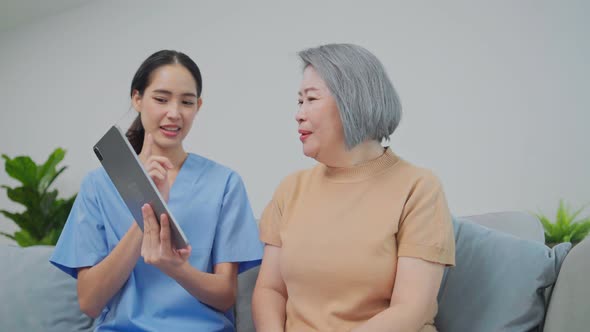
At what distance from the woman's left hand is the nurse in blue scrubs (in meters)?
0.07

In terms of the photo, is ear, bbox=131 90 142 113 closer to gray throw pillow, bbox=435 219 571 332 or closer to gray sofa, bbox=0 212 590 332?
gray sofa, bbox=0 212 590 332

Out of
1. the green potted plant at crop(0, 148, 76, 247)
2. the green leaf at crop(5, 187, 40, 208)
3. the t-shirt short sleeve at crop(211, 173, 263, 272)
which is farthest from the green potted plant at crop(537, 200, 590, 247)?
the green leaf at crop(5, 187, 40, 208)

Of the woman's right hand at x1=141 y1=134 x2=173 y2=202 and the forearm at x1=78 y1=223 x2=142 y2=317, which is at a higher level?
the woman's right hand at x1=141 y1=134 x2=173 y2=202

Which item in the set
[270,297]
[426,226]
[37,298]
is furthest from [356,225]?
[37,298]

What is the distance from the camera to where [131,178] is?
4.65 feet

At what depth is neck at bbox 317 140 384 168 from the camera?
1529 mm

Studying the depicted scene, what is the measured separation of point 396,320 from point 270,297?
35cm

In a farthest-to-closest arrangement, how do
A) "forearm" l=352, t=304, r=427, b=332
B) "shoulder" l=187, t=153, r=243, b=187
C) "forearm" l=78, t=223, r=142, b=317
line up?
1. "shoulder" l=187, t=153, r=243, b=187
2. "forearm" l=78, t=223, r=142, b=317
3. "forearm" l=352, t=304, r=427, b=332

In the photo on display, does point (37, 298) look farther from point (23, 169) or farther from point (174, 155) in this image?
point (23, 169)

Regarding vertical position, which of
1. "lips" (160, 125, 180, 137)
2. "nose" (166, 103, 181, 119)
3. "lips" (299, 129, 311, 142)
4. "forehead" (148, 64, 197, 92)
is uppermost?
"forehead" (148, 64, 197, 92)

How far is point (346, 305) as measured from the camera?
144 centimetres

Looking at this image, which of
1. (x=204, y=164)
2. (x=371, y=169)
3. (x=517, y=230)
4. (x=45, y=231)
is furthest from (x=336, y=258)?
(x=45, y=231)

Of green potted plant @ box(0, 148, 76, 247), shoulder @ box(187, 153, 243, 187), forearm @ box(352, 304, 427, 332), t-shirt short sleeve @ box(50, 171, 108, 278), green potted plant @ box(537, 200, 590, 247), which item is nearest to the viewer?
forearm @ box(352, 304, 427, 332)

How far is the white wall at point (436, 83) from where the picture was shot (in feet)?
11.9
